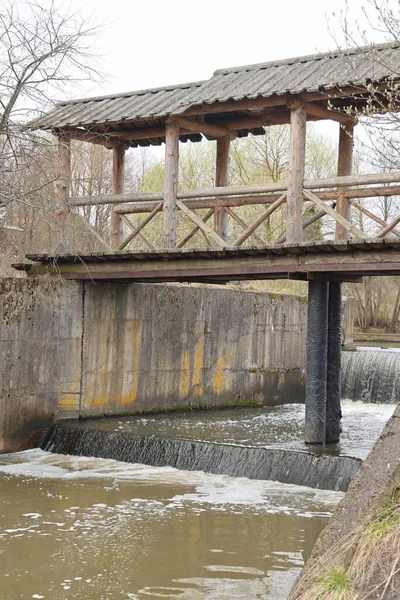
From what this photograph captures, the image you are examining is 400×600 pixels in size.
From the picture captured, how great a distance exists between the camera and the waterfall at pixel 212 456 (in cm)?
1073

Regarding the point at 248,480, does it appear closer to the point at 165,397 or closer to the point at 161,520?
the point at 161,520

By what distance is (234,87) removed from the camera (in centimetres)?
1270

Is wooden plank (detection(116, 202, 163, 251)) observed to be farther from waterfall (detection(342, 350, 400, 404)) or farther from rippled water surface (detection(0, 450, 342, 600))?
waterfall (detection(342, 350, 400, 404))

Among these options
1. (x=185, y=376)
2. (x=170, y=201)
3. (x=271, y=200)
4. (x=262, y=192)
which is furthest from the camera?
(x=185, y=376)

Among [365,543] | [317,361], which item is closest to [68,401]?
[317,361]

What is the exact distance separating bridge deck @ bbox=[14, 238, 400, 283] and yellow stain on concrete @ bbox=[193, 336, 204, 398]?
2858 mm

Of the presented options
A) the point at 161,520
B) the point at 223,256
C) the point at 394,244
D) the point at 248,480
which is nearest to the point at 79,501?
the point at 161,520

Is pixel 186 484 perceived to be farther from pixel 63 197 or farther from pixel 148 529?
pixel 63 197

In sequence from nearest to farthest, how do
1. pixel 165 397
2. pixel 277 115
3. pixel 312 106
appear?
pixel 312 106
pixel 277 115
pixel 165 397

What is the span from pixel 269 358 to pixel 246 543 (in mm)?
10528

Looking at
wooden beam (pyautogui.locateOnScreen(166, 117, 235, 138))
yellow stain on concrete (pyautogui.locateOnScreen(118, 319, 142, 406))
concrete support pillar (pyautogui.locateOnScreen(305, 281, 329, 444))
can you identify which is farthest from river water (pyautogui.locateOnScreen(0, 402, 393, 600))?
wooden beam (pyautogui.locateOnScreen(166, 117, 235, 138))

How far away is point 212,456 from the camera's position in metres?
11.7

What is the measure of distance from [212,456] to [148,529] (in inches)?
121

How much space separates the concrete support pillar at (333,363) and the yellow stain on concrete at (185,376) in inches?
166
